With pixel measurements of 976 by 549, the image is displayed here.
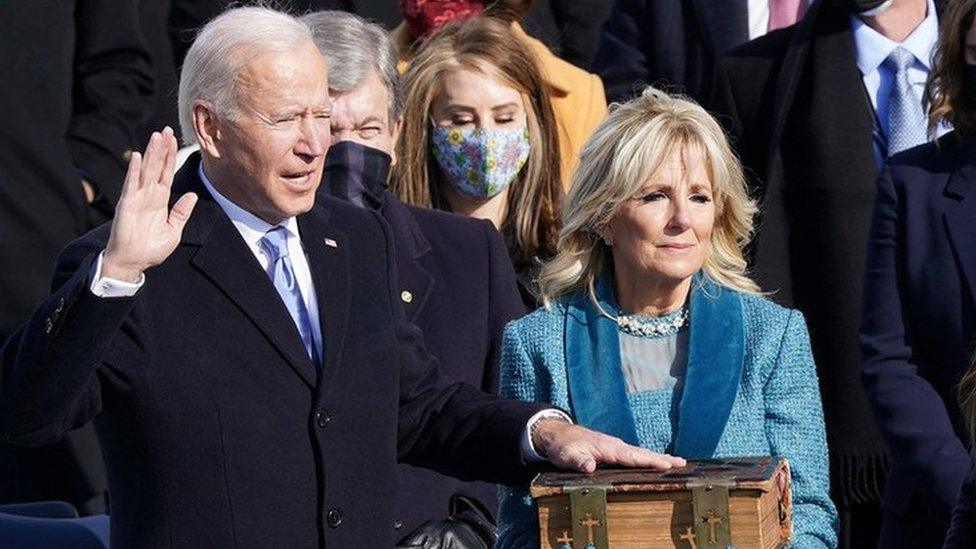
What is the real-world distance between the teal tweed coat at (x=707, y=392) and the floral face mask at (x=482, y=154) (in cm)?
141

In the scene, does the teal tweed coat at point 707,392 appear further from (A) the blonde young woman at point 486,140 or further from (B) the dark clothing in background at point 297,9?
(B) the dark clothing in background at point 297,9

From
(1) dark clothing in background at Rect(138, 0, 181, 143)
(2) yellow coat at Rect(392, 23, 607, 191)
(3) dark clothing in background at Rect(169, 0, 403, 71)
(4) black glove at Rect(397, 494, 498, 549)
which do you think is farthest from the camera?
(1) dark clothing in background at Rect(138, 0, 181, 143)

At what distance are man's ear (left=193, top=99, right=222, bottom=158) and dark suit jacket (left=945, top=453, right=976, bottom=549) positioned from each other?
1.61 metres

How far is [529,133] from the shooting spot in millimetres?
6309

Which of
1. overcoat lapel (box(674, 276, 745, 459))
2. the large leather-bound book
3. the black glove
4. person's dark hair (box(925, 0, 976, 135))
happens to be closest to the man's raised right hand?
the large leather-bound book

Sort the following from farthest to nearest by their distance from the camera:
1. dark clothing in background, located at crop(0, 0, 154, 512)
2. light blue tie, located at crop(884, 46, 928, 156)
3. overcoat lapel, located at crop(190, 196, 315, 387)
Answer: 1. dark clothing in background, located at crop(0, 0, 154, 512)
2. light blue tie, located at crop(884, 46, 928, 156)
3. overcoat lapel, located at crop(190, 196, 315, 387)

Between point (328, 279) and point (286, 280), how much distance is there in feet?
0.27

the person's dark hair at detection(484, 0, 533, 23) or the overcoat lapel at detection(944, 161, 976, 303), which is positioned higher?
the person's dark hair at detection(484, 0, 533, 23)

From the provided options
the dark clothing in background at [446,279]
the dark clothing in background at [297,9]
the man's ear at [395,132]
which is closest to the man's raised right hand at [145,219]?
the dark clothing in background at [446,279]

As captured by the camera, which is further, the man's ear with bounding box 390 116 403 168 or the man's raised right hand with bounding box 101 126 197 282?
the man's ear with bounding box 390 116 403 168

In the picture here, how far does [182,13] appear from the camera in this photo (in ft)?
25.8

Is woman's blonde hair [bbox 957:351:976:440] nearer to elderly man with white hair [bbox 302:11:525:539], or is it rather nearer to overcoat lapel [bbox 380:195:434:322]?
elderly man with white hair [bbox 302:11:525:539]

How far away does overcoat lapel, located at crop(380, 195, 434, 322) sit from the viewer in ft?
18.2

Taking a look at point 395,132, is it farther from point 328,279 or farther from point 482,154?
point 328,279
